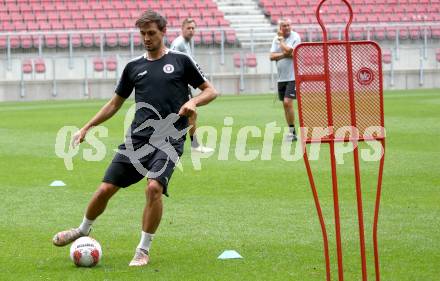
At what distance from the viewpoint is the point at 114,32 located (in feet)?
107

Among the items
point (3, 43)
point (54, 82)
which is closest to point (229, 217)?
point (54, 82)

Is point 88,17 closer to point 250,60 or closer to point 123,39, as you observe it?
point 123,39

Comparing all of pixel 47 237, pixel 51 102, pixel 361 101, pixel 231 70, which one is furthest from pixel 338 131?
pixel 231 70

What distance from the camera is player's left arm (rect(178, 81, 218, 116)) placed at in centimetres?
743

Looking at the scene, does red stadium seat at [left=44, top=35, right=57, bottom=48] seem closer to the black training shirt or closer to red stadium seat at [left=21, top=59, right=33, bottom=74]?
red stadium seat at [left=21, top=59, right=33, bottom=74]

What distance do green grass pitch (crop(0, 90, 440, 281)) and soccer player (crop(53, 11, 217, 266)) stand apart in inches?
18.1

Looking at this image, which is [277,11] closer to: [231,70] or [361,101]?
[231,70]

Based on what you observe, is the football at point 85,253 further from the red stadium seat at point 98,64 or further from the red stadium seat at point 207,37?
the red stadium seat at point 207,37

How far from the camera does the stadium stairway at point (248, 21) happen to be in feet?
116

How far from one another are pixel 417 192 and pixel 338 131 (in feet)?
18.7

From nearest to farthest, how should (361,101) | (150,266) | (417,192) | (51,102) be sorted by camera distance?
(361,101)
(150,266)
(417,192)
(51,102)

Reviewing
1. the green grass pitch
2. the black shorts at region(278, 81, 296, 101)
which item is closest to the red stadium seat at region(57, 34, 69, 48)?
the green grass pitch

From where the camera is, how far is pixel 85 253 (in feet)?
25.8

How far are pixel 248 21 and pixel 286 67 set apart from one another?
2080 centimetres
